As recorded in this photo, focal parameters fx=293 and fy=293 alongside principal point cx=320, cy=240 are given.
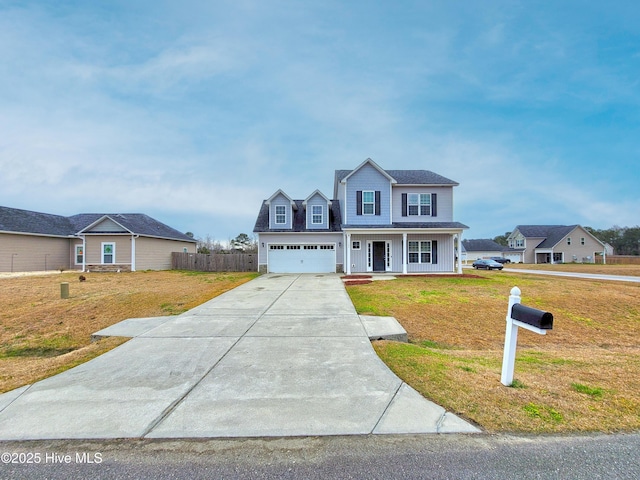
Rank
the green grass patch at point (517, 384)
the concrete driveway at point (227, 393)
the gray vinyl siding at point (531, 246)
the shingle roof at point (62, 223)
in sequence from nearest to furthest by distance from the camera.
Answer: the concrete driveway at point (227, 393) < the green grass patch at point (517, 384) < the shingle roof at point (62, 223) < the gray vinyl siding at point (531, 246)

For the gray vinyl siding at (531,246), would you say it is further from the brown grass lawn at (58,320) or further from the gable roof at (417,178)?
the brown grass lawn at (58,320)

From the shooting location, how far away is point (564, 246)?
44.8m

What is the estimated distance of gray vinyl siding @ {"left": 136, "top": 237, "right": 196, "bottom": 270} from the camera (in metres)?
22.9

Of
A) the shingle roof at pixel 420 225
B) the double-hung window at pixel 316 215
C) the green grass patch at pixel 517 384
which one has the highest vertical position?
the double-hung window at pixel 316 215

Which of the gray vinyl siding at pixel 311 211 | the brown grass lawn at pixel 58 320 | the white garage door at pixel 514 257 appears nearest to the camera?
the brown grass lawn at pixel 58 320

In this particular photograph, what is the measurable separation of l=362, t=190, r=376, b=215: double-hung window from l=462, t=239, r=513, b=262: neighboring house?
42.2m

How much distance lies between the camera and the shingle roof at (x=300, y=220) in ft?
67.3

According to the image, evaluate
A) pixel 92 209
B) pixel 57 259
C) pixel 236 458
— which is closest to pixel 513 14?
pixel 236 458

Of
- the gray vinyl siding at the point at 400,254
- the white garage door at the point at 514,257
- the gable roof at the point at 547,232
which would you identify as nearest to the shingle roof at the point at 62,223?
the gray vinyl siding at the point at 400,254

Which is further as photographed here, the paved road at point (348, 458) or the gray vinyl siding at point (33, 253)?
the gray vinyl siding at point (33, 253)

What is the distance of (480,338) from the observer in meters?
7.30

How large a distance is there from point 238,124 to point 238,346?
1996cm

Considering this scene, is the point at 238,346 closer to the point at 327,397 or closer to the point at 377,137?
the point at 327,397

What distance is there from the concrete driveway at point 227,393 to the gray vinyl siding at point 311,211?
48.3 feet
